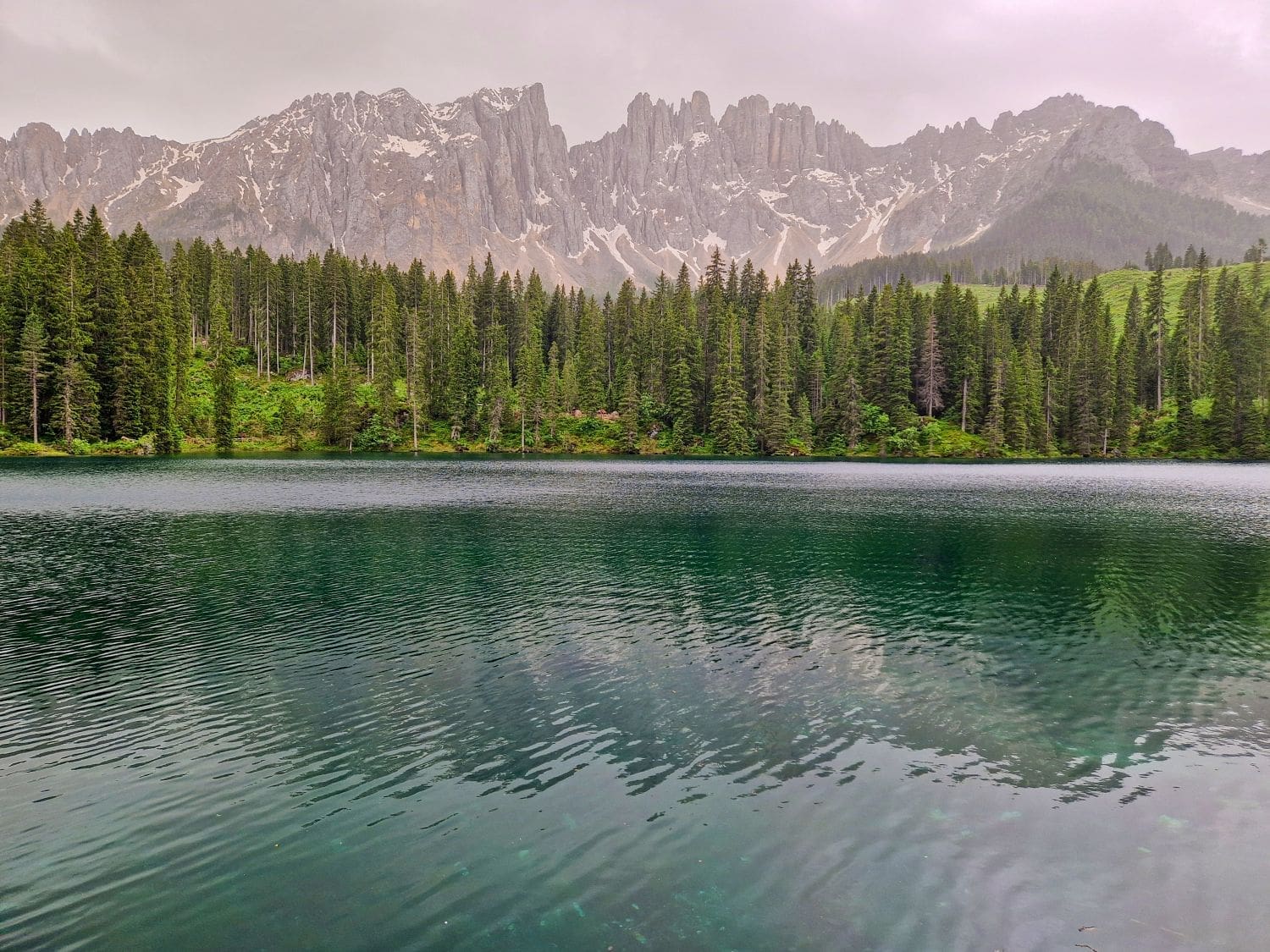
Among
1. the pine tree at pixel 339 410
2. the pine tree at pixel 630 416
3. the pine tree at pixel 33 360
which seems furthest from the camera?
the pine tree at pixel 630 416

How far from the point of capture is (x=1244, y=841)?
39.1 ft

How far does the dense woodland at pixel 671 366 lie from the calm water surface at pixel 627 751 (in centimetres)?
10676

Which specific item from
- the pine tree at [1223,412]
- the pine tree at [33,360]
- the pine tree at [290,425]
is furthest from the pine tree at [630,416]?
the pine tree at [1223,412]

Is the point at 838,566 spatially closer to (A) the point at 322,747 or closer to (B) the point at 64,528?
(A) the point at 322,747

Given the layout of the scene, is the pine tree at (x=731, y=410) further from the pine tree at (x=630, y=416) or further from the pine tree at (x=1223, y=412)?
the pine tree at (x=1223, y=412)

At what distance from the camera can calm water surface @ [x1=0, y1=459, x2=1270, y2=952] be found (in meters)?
9.91

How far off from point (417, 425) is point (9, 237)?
241 ft

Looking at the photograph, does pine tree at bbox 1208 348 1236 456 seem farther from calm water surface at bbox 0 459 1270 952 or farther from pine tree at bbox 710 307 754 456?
calm water surface at bbox 0 459 1270 952

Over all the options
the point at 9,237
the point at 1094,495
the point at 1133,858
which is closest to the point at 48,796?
the point at 1133,858

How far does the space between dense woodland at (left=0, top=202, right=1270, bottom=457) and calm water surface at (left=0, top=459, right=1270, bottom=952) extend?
350ft

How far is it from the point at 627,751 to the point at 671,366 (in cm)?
14197

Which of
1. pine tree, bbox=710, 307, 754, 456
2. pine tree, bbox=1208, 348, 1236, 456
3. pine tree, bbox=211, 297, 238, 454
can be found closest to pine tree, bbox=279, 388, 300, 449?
pine tree, bbox=211, 297, 238, 454

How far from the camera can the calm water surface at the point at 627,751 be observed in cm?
991

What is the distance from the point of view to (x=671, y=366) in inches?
6048
